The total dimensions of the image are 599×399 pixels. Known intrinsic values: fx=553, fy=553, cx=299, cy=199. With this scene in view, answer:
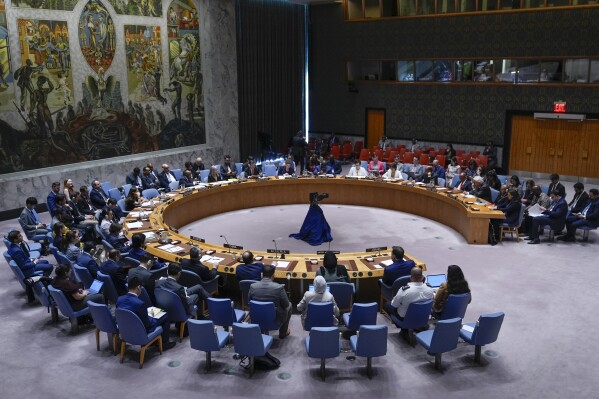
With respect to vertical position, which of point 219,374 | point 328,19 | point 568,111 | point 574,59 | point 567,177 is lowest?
point 219,374

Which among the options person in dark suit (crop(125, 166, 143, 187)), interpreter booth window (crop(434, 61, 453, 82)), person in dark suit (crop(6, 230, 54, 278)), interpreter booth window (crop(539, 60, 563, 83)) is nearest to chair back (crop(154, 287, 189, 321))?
person in dark suit (crop(6, 230, 54, 278))

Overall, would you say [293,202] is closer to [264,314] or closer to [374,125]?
[374,125]

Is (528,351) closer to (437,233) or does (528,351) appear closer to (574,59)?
(437,233)

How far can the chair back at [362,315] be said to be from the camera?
680cm

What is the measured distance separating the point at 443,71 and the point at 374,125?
3611 mm

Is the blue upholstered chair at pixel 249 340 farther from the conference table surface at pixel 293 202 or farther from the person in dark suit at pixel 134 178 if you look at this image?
the person in dark suit at pixel 134 178

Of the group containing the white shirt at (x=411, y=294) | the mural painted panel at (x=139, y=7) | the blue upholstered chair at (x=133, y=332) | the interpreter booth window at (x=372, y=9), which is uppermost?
the interpreter booth window at (x=372, y=9)

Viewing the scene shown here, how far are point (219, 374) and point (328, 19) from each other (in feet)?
60.3

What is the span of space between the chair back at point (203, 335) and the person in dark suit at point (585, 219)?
338 inches

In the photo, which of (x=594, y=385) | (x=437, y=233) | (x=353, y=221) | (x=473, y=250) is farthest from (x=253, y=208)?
(x=594, y=385)

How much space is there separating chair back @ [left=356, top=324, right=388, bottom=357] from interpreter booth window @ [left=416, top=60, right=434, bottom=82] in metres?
15.4

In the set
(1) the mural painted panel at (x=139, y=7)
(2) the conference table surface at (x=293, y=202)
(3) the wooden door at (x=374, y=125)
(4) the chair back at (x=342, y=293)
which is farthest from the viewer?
(3) the wooden door at (x=374, y=125)

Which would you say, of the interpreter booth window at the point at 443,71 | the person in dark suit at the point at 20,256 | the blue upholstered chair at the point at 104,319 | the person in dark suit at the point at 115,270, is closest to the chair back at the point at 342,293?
the blue upholstered chair at the point at 104,319

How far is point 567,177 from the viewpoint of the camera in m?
17.9
